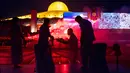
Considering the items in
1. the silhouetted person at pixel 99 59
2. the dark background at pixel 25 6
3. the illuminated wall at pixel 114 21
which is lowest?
the silhouetted person at pixel 99 59

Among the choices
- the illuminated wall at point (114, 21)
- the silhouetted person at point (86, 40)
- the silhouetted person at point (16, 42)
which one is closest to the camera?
the silhouetted person at point (86, 40)

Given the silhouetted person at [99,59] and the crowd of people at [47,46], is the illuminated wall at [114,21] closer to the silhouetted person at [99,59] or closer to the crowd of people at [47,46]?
the crowd of people at [47,46]

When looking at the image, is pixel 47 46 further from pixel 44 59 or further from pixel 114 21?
pixel 114 21

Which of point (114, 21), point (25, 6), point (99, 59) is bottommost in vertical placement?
point (99, 59)

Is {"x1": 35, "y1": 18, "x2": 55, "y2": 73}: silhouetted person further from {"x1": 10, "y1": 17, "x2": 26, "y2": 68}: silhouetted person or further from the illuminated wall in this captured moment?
the illuminated wall

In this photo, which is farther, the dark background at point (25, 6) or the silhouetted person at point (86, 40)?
the dark background at point (25, 6)

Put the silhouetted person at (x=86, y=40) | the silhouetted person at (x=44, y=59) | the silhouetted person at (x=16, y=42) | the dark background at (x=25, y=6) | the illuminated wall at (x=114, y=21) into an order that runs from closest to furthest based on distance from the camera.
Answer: the silhouetted person at (x=44, y=59) < the silhouetted person at (x=86, y=40) < the silhouetted person at (x=16, y=42) < the illuminated wall at (x=114, y=21) < the dark background at (x=25, y=6)

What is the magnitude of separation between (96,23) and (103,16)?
0.68 m

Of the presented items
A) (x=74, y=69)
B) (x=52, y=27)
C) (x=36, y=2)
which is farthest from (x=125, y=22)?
(x=36, y=2)

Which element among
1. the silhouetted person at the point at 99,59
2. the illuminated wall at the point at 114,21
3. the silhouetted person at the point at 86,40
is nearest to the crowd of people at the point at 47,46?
the silhouetted person at the point at 86,40

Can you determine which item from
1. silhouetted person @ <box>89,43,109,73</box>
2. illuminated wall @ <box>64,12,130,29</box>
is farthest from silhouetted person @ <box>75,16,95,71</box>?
illuminated wall @ <box>64,12,130,29</box>

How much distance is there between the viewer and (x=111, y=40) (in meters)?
24.8

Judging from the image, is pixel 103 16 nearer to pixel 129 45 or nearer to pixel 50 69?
pixel 129 45

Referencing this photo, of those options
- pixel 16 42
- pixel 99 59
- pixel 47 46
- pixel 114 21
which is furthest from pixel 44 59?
pixel 114 21
